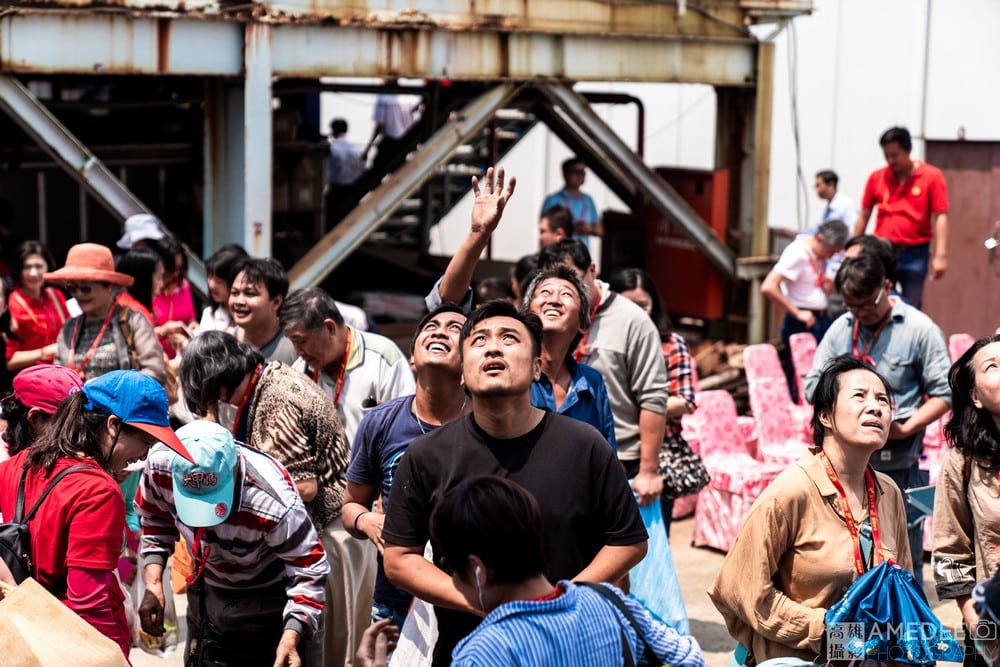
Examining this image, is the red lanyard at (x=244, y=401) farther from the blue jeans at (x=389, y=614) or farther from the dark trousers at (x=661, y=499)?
the dark trousers at (x=661, y=499)

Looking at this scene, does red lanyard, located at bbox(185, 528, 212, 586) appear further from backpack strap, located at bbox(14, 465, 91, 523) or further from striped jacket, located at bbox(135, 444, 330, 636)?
backpack strap, located at bbox(14, 465, 91, 523)

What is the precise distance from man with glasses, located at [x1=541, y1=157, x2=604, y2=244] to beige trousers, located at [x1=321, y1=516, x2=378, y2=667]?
6534 mm

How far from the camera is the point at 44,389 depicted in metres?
4.04

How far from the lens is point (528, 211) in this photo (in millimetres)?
16859

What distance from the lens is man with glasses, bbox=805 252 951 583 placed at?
229 inches

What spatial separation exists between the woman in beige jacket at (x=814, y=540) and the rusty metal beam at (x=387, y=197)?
5.04 meters

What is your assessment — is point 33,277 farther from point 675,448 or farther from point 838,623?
point 838,623

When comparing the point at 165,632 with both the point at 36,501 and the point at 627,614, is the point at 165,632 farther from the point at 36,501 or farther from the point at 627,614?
the point at 627,614

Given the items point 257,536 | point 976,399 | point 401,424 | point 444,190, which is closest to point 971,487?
point 976,399

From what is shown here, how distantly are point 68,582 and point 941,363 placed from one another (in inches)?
152

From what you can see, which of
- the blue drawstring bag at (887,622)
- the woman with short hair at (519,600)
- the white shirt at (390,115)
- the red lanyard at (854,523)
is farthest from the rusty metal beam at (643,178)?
the woman with short hair at (519,600)

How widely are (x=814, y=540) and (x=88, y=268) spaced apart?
3839mm

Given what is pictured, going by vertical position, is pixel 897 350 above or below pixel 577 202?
below

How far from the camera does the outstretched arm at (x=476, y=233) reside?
4809mm
